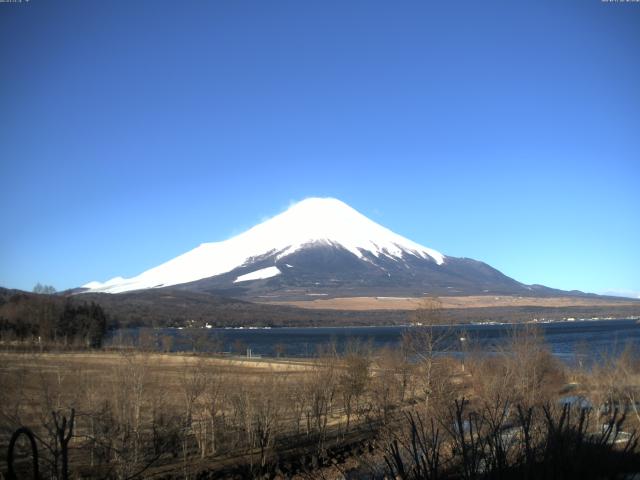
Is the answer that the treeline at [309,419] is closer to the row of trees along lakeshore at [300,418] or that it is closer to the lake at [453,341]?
the row of trees along lakeshore at [300,418]

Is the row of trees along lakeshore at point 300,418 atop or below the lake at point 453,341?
atop

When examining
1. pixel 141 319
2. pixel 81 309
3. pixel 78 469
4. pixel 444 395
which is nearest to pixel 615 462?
pixel 78 469

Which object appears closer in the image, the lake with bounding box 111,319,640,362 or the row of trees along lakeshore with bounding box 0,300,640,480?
the row of trees along lakeshore with bounding box 0,300,640,480

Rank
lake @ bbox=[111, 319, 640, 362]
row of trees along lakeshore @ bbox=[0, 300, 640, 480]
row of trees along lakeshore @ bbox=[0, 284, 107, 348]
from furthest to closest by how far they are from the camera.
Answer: row of trees along lakeshore @ bbox=[0, 284, 107, 348]
lake @ bbox=[111, 319, 640, 362]
row of trees along lakeshore @ bbox=[0, 300, 640, 480]

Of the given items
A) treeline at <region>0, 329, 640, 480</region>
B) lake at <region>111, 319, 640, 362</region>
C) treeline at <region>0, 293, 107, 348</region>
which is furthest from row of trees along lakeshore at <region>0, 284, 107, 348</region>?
treeline at <region>0, 329, 640, 480</region>

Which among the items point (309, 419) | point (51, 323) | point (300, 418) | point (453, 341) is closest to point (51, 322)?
point (51, 323)

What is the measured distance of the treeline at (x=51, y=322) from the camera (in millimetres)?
80025

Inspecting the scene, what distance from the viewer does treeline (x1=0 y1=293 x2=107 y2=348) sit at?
80.0m

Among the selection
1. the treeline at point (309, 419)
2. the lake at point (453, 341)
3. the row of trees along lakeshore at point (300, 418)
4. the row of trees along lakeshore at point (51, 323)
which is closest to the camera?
the treeline at point (309, 419)

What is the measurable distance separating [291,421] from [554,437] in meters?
23.3

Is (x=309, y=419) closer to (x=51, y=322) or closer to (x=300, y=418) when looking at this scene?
(x=300, y=418)

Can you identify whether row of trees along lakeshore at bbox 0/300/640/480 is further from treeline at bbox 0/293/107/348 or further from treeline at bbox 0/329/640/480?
treeline at bbox 0/293/107/348

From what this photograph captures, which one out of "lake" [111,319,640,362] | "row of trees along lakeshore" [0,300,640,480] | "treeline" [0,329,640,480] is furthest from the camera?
"lake" [111,319,640,362]

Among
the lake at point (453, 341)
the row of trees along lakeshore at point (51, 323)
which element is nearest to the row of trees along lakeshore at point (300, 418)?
the lake at point (453, 341)
